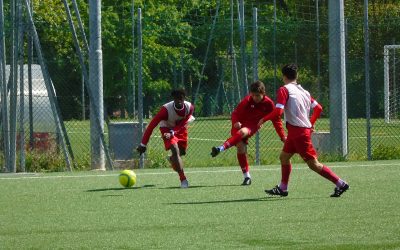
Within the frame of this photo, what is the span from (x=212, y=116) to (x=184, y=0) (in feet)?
82.9

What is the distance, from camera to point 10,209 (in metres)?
12.0

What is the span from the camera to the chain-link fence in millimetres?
19781

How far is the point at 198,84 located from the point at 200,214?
12.3m

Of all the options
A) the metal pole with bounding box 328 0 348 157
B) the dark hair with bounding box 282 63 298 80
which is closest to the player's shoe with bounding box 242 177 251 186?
the dark hair with bounding box 282 63 298 80

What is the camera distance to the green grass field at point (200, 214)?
9000mm

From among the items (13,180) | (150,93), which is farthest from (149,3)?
(13,180)

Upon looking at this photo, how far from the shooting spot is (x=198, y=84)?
23203mm

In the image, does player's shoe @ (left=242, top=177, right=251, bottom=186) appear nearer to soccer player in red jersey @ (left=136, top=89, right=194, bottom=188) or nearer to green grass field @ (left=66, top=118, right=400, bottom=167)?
soccer player in red jersey @ (left=136, top=89, right=194, bottom=188)

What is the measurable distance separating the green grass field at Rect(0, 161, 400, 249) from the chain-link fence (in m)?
3.12

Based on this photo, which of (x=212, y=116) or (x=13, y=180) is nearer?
(x=13, y=180)

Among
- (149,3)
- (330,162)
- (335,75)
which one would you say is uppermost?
(149,3)

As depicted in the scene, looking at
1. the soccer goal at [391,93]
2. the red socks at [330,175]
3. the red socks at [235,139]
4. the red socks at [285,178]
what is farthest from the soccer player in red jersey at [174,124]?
the soccer goal at [391,93]

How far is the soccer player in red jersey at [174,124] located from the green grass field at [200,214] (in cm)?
52

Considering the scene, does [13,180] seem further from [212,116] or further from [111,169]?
[212,116]
